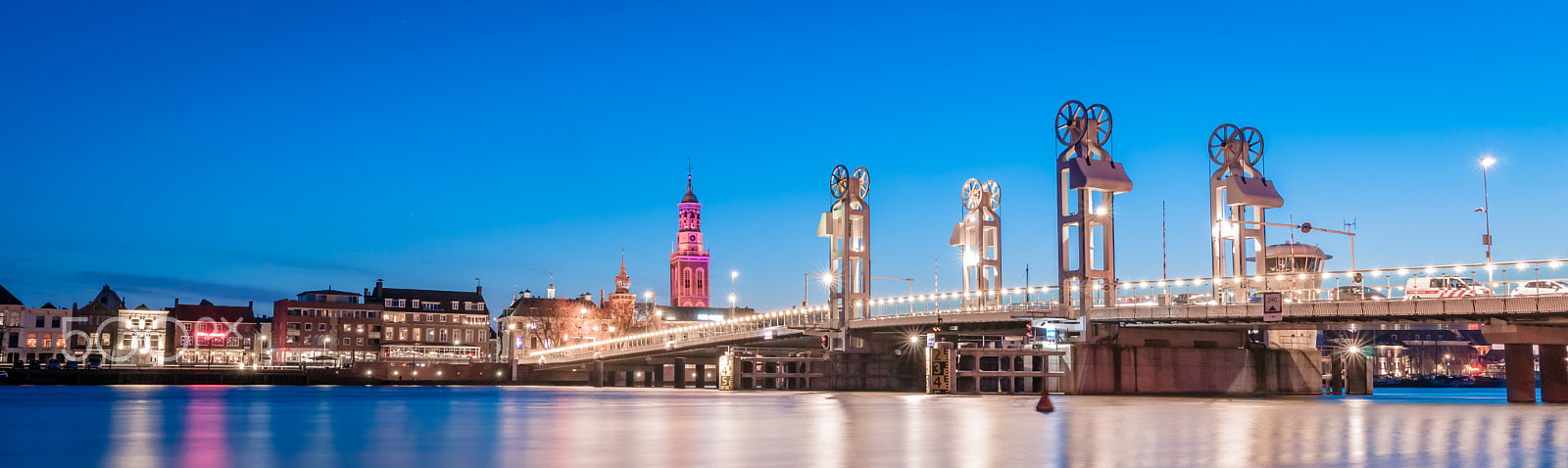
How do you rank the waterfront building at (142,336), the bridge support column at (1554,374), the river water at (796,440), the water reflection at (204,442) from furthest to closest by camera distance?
the waterfront building at (142,336) < the bridge support column at (1554,374) < the river water at (796,440) < the water reflection at (204,442)

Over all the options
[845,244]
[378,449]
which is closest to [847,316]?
[845,244]

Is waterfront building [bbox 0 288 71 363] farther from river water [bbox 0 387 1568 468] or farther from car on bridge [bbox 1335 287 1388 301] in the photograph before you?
car on bridge [bbox 1335 287 1388 301]

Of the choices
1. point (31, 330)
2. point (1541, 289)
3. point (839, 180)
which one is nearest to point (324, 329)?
point (31, 330)

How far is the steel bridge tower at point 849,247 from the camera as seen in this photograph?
95.6 m

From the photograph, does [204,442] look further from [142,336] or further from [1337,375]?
[142,336]

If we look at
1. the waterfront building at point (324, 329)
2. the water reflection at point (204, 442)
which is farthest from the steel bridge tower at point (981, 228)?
the waterfront building at point (324, 329)

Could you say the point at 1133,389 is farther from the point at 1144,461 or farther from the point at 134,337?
the point at 134,337

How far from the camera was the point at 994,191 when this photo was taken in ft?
309

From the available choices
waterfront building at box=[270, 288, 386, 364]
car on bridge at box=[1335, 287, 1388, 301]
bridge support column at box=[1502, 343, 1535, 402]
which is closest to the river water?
car on bridge at box=[1335, 287, 1388, 301]

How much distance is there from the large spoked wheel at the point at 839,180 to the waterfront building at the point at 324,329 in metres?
108

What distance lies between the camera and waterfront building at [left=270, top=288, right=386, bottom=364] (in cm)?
18888

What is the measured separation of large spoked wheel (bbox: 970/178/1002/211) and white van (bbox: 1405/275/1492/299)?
3824cm

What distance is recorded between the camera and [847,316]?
9412cm

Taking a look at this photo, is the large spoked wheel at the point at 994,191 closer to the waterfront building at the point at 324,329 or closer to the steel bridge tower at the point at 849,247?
the steel bridge tower at the point at 849,247
